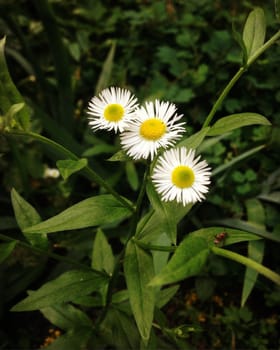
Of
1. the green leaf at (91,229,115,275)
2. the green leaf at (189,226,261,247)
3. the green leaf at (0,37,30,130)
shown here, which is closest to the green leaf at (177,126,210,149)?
the green leaf at (189,226,261,247)

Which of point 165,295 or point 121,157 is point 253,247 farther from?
point 121,157

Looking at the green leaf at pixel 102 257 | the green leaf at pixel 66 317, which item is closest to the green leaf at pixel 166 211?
the green leaf at pixel 102 257

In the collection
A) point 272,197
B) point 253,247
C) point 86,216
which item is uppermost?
point 272,197

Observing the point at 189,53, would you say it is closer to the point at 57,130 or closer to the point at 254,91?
the point at 254,91

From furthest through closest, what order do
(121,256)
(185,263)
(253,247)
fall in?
(253,247) < (121,256) < (185,263)

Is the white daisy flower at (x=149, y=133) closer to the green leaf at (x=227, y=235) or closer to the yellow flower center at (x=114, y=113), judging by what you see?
the yellow flower center at (x=114, y=113)

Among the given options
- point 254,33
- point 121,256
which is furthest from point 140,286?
point 254,33
